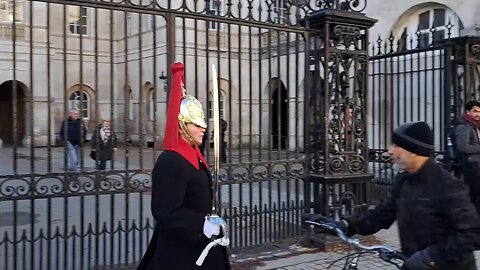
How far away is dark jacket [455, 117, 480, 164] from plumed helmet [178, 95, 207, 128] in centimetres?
593

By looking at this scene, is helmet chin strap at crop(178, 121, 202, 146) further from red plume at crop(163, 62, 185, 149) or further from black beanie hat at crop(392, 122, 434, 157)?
black beanie hat at crop(392, 122, 434, 157)

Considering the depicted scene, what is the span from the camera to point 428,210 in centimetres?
302

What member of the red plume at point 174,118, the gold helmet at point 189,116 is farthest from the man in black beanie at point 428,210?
the red plume at point 174,118

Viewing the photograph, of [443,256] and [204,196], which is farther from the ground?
[204,196]

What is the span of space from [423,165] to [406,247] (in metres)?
0.50

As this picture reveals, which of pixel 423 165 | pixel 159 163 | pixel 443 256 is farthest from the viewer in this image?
pixel 159 163

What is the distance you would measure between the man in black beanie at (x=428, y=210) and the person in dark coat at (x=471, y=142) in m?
5.46

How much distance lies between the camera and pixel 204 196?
360cm

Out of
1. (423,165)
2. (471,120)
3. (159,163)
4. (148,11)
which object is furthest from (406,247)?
(471,120)

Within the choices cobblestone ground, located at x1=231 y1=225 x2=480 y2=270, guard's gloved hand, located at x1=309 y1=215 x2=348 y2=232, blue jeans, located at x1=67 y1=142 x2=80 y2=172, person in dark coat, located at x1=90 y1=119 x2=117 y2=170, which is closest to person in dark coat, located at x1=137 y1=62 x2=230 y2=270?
guard's gloved hand, located at x1=309 y1=215 x2=348 y2=232

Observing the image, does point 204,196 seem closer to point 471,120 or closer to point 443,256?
point 443,256

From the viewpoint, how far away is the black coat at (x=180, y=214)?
335 cm

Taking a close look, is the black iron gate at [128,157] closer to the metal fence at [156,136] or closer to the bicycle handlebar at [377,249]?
the metal fence at [156,136]

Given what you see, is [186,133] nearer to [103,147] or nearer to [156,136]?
[156,136]
